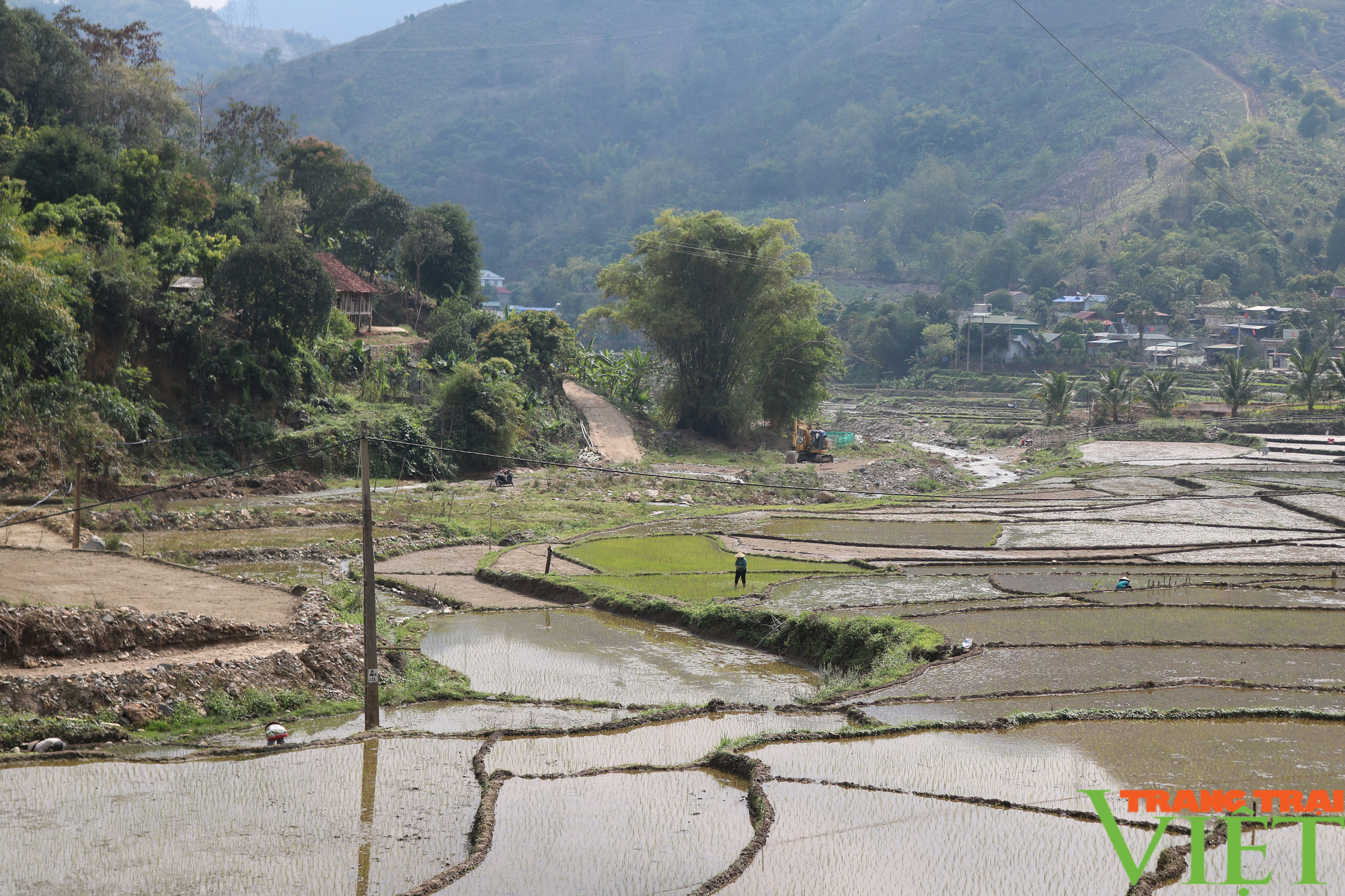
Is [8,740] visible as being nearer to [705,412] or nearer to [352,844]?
[352,844]

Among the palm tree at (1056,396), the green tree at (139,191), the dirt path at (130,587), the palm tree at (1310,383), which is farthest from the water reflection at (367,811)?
the palm tree at (1310,383)

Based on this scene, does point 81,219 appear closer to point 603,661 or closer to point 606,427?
point 606,427

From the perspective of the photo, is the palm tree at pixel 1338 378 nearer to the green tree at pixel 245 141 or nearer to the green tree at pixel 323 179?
the green tree at pixel 323 179

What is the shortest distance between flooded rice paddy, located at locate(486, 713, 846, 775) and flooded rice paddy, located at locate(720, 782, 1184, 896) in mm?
1938

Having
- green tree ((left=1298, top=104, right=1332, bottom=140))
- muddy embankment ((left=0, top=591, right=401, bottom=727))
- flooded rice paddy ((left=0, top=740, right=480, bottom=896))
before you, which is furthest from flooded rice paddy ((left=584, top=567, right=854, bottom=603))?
green tree ((left=1298, top=104, right=1332, bottom=140))

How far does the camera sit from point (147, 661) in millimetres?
12727

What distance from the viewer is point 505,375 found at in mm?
43000

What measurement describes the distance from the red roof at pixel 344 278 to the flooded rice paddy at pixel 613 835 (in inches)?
1557

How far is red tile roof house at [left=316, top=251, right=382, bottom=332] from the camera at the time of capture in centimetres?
4688

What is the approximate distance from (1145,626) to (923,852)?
10.4 meters

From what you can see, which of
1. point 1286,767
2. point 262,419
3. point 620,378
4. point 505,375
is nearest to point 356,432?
point 262,419

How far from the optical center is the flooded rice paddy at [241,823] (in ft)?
26.3

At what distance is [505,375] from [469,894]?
3603 cm

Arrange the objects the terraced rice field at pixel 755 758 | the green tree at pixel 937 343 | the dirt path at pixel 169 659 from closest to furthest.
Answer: the terraced rice field at pixel 755 758, the dirt path at pixel 169 659, the green tree at pixel 937 343
